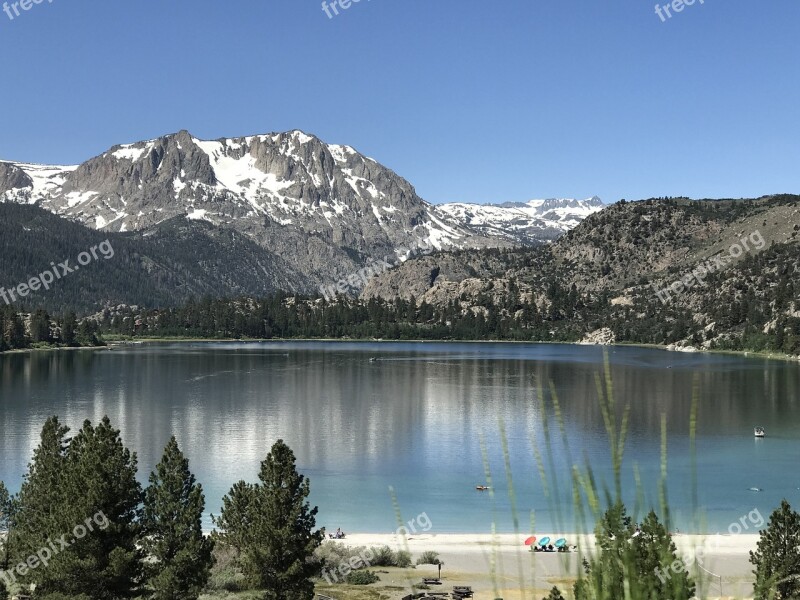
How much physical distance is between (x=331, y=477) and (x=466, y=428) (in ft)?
126

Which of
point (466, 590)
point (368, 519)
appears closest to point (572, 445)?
point (368, 519)

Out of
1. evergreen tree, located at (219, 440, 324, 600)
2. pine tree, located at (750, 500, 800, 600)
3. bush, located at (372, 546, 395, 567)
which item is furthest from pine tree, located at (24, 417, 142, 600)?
pine tree, located at (750, 500, 800, 600)

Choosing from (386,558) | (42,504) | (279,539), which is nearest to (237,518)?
(279,539)

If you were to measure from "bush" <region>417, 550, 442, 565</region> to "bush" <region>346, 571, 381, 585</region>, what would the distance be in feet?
14.1

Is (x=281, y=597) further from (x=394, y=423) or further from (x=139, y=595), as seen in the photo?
(x=394, y=423)

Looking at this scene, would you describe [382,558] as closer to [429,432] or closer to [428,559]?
[428,559]

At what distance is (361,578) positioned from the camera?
5097 centimetres

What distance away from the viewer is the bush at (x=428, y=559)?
55375mm

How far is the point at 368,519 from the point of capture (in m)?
73.6

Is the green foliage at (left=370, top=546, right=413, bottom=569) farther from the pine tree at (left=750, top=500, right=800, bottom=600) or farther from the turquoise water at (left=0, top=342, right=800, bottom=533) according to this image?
the pine tree at (left=750, top=500, right=800, bottom=600)

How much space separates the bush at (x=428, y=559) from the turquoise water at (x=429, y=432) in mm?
6570

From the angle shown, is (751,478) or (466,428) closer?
(751,478)

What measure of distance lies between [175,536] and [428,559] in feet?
66.7

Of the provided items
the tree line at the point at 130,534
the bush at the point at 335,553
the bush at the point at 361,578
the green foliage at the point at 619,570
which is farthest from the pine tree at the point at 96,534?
the green foliage at the point at 619,570
